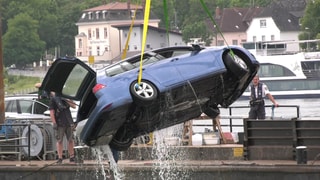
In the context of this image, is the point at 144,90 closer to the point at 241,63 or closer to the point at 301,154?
the point at 241,63

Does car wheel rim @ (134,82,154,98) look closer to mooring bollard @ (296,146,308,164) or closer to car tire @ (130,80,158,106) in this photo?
car tire @ (130,80,158,106)

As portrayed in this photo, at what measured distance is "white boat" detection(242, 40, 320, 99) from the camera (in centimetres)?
7438

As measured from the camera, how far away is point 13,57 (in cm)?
12075

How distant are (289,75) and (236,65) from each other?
61.4m

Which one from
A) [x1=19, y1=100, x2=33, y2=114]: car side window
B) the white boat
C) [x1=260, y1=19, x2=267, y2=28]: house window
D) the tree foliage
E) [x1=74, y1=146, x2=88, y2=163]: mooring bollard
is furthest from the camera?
[x1=260, y1=19, x2=267, y2=28]: house window

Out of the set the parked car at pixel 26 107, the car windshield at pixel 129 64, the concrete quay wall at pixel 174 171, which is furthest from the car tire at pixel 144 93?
the parked car at pixel 26 107

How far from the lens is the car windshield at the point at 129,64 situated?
14.3 metres

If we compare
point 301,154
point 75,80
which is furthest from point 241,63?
point 301,154

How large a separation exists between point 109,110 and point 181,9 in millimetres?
131276

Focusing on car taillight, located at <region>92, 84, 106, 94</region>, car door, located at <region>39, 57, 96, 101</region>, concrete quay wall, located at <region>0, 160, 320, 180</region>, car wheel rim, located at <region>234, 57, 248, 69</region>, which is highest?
car wheel rim, located at <region>234, 57, 248, 69</region>

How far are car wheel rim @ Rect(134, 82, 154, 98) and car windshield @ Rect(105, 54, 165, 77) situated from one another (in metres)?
0.77

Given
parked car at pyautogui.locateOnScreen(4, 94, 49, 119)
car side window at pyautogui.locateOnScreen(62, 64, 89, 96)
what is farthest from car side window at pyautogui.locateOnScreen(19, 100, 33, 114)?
car side window at pyautogui.locateOnScreen(62, 64, 89, 96)

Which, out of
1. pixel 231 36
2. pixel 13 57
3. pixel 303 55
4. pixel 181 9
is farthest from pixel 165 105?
pixel 181 9

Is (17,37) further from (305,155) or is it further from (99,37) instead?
(305,155)
